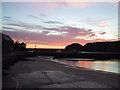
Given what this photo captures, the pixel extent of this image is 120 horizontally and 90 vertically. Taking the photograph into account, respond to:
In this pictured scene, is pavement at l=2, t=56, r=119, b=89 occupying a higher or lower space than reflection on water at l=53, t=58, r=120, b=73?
higher

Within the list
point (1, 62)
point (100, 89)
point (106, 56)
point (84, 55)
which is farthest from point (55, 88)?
point (106, 56)

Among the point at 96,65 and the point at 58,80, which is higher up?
the point at 58,80

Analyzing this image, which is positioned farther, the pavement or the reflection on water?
the reflection on water

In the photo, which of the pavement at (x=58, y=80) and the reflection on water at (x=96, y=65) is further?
the reflection on water at (x=96, y=65)

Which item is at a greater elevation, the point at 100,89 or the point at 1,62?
the point at 1,62

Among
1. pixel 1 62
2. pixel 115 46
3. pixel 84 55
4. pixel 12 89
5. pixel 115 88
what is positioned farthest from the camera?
pixel 115 46

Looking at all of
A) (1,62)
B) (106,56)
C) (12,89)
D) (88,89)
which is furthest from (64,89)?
(106,56)

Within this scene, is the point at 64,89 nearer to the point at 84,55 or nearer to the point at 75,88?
the point at 75,88

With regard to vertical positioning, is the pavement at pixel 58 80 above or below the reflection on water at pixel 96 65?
above

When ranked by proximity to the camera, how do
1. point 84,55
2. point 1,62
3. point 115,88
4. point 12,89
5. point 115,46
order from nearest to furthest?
point 12,89 → point 115,88 → point 1,62 → point 84,55 → point 115,46

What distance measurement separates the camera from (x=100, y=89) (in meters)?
10.9

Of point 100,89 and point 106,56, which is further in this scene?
point 106,56

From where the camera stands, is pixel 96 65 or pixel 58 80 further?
pixel 96 65

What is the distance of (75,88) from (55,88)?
1471mm
